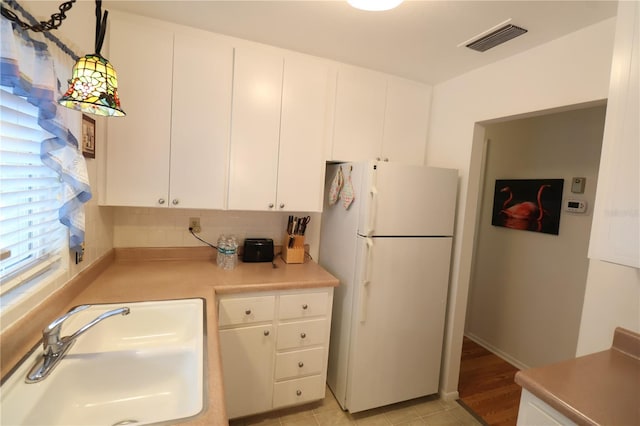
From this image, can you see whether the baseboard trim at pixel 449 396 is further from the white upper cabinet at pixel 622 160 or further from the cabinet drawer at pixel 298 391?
the white upper cabinet at pixel 622 160

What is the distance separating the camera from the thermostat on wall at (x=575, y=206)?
240cm

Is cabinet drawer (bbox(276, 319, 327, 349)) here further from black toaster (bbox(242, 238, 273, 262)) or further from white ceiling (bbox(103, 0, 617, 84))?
white ceiling (bbox(103, 0, 617, 84))

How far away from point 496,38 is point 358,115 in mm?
909

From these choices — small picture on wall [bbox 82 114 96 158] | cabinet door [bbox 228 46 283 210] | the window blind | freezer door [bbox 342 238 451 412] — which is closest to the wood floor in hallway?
freezer door [bbox 342 238 451 412]

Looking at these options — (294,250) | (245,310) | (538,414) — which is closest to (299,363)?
(245,310)

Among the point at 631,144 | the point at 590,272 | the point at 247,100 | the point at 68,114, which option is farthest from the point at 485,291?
the point at 68,114

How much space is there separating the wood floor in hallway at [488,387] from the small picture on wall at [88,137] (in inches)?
114

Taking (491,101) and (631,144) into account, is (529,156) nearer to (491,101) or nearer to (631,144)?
(491,101)

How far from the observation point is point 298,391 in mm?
2025

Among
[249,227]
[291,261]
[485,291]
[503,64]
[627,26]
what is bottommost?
[485,291]

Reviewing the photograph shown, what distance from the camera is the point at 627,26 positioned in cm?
109

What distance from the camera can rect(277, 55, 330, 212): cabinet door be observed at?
6.72 ft

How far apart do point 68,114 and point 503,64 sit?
233 cm

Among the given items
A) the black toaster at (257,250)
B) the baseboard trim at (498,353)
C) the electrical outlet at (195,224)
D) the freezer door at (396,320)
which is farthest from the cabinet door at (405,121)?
the baseboard trim at (498,353)
